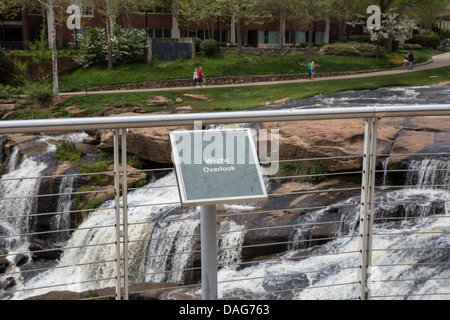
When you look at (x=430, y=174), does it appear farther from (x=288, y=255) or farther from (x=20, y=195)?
(x=20, y=195)

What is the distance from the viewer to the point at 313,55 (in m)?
38.9

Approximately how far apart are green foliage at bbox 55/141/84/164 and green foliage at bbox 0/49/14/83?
13599mm

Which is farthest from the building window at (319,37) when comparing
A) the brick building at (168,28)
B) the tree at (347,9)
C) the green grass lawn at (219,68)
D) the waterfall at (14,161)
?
the waterfall at (14,161)

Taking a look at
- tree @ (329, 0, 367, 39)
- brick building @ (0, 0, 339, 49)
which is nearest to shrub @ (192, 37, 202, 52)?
brick building @ (0, 0, 339, 49)

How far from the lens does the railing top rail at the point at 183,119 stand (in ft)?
9.15

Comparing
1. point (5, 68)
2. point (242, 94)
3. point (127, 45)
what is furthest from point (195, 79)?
point (5, 68)

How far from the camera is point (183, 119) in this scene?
2.89m

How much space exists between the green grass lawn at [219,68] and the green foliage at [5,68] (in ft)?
9.34

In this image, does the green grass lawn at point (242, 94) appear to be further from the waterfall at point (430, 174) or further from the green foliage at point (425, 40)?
the green foliage at point (425, 40)

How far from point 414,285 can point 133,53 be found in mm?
28671

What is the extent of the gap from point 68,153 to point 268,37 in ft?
99.1

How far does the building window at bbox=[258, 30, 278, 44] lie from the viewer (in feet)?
153
